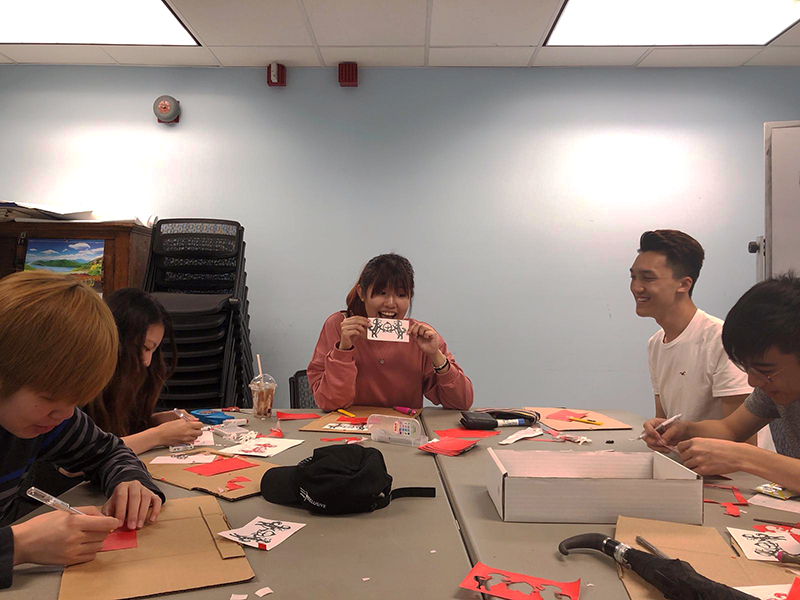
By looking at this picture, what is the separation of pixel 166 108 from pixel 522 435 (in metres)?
3.10

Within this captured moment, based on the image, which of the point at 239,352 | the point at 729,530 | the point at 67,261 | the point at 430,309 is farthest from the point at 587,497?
the point at 67,261

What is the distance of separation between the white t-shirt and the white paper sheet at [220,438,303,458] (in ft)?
4.21

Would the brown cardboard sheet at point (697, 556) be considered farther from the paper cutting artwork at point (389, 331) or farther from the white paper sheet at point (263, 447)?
the paper cutting artwork at point (389, 331)

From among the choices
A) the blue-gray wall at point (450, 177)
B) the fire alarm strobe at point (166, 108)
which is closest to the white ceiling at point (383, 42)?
the blue-gray wall at point (450, 177)

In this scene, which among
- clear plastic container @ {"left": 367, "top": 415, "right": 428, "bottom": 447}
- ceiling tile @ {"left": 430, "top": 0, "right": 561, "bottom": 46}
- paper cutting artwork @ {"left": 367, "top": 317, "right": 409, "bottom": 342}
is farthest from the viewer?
ceiling tile @ {"left": 430, "top": 0, "right": 561, "bottom": 46}

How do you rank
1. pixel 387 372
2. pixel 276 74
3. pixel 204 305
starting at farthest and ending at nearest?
pixel 276 74, pixel 204 305, pixel 387 372

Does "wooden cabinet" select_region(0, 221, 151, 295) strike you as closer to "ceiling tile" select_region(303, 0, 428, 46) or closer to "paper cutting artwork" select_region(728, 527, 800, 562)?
"ceiling tile" select_region(303, 0, 428, 46)

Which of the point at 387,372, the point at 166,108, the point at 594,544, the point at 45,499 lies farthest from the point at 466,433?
the point at 166,108

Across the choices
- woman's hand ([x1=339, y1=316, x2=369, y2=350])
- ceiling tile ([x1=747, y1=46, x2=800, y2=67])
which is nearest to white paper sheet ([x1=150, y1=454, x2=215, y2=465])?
woman's hand ([x1=339, y1=316, x2=369, y2=350])

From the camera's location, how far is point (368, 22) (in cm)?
311

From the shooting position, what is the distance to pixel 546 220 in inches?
146

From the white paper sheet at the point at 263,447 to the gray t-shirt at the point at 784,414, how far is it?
46.9 inches

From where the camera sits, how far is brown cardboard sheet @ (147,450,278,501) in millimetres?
1146

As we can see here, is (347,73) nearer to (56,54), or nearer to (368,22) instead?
(368,22)
